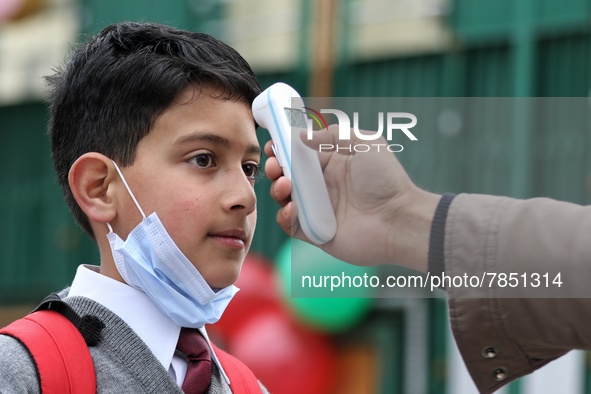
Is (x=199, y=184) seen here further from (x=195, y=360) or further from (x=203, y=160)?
(x=195, y=360)

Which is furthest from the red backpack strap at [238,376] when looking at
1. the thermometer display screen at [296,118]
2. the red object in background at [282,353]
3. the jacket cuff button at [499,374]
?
the red object in background at [282,353]

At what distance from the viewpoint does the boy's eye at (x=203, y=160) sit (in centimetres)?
211

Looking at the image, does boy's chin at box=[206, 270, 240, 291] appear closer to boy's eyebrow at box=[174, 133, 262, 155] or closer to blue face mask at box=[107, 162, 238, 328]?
blue face mask at box=[107, 162, 238, 328]

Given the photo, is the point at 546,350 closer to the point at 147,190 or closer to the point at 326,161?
the point at 326,161

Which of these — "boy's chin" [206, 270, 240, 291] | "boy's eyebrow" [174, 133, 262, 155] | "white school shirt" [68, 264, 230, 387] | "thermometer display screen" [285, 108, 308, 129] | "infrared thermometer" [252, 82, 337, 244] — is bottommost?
"white school shirt" [68, 264, 230, 387]

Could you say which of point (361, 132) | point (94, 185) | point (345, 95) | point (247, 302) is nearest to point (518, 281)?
point (361, 132)

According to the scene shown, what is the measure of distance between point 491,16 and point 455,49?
0.32 metres

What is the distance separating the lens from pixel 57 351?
1.88 metres

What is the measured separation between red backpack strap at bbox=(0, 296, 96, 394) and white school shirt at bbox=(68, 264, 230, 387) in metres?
0.14

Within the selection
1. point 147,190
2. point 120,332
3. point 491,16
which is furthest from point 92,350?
point 491,16

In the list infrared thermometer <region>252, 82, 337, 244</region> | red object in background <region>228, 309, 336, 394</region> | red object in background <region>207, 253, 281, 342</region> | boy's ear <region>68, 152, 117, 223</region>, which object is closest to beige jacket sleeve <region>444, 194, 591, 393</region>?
infrared thermometer <region>252, 82, 337, 244</region>

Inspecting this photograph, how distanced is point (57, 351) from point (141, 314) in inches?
9.4

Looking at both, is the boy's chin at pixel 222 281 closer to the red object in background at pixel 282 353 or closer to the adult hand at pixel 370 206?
the adult hand at pixel 370 206

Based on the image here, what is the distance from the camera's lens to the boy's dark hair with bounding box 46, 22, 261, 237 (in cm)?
219
